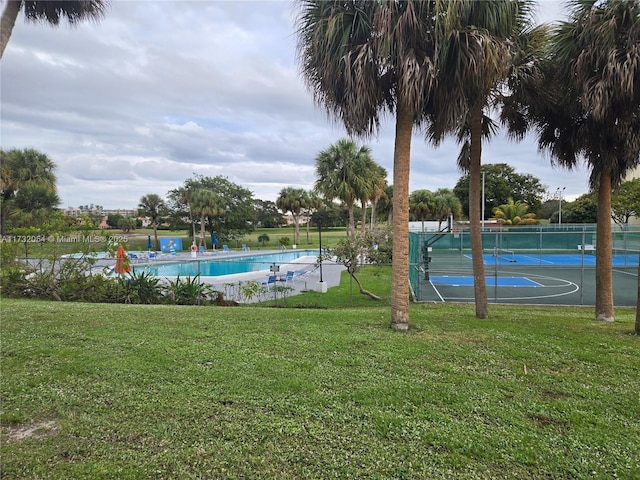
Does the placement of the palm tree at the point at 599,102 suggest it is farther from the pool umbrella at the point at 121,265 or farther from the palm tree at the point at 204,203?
the palm tree at the point at 204,203

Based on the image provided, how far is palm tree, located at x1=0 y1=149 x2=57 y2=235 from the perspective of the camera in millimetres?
24906

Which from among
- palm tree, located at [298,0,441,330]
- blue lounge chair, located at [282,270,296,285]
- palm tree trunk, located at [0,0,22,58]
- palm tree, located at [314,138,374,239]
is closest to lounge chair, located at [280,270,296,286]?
blue lounge chair, located at [282,270,296,285]

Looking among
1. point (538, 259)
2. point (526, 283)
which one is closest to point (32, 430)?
point (526, 283)

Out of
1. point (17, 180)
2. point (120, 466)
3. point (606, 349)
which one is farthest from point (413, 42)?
point (17, 180)

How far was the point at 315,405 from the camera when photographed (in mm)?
3152

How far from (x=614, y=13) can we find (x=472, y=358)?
260 inches

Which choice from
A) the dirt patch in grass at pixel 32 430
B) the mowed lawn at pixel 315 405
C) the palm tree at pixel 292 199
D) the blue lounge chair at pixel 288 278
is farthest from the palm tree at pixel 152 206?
the dirt patch in grass at pixel 32 430

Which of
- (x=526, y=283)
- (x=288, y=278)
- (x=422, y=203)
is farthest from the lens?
(x=422, y=203)

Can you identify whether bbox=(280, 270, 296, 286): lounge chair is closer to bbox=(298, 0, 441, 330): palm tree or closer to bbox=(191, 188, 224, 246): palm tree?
bbox=(298, 0, 441, 330): palm tree

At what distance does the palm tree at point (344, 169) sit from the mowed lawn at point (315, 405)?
676 inches

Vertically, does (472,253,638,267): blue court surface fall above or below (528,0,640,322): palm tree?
below

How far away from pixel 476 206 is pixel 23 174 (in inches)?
1193

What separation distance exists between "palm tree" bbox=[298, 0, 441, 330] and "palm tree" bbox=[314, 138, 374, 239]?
51.2ft

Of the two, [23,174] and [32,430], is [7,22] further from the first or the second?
[23,174]
